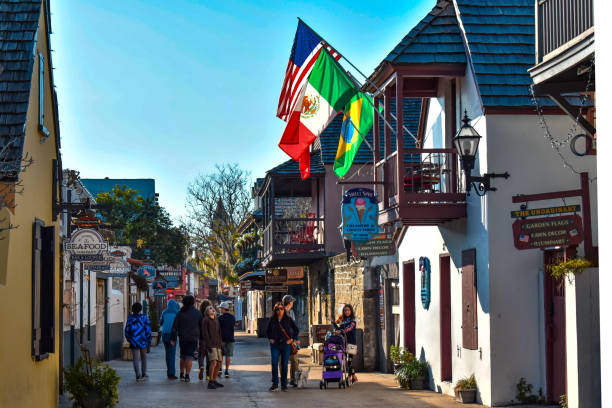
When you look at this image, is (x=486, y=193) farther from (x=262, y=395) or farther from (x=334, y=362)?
(x=262, y=395)

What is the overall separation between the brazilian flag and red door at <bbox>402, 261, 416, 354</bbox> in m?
3.06

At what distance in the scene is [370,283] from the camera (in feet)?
73.8

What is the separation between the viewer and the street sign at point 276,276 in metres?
35.9

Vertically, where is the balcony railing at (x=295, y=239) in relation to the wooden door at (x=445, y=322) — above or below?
above

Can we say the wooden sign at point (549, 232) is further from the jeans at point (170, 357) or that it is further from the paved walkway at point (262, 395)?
the jeans at point (170, 357)

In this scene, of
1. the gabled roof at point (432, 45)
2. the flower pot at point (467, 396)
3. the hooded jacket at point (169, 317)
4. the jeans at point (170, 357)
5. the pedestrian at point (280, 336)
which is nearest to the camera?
the flower pot at point (467, 396)

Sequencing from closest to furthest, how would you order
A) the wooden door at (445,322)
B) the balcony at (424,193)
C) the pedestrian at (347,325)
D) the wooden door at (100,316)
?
the balcony at (424,193)
the wooden door at (445,322)
the pedestrian at (347,325)
the wooden door at (100,316)

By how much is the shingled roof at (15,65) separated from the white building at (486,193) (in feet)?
20.4

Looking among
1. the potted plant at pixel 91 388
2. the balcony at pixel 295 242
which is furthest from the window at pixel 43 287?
the balcony at pixel 295 242

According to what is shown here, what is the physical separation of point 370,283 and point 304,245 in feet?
29.8

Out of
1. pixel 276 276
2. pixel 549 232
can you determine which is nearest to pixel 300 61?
pixel 549 232

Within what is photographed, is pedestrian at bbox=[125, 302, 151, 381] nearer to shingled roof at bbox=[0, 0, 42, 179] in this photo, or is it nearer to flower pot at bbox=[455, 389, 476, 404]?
flower pot at bbox=[455, 389, 476, 404]

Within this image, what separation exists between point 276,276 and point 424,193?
21079 mm

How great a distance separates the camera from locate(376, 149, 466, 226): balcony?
1541 cm
